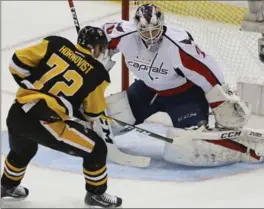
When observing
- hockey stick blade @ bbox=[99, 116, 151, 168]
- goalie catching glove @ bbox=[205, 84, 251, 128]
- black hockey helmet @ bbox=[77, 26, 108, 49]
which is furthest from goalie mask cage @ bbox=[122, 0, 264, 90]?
black hockey helmet @ bbox=[77, 26, 108, 49]

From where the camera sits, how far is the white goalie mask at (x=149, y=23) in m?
3.32

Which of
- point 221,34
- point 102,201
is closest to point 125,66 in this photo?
point 221,34

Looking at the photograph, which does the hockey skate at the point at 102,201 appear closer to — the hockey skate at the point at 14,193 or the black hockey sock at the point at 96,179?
the black hockey sock at the point at 96,179

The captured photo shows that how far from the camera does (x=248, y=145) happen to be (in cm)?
351

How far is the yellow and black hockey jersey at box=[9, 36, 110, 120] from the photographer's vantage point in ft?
9.45

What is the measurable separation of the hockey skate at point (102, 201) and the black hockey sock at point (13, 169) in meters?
0.23

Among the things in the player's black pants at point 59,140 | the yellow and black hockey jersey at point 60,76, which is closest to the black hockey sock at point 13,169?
the player's black pants at point 59,140

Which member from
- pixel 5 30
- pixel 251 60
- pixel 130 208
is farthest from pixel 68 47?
pixel 5 30

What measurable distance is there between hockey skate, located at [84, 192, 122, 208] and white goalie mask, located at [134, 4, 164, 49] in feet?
2.12

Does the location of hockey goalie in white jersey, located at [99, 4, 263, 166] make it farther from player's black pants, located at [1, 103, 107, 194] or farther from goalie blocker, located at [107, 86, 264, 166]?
player's black pants, located at [1, 103, 107, 194]

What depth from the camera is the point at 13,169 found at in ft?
9.89

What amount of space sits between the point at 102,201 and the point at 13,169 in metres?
0.31

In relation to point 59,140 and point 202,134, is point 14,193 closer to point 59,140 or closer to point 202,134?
point 59,140

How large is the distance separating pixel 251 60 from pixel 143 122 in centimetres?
66
